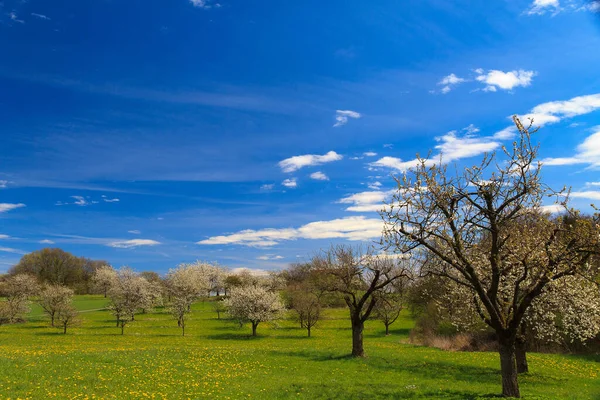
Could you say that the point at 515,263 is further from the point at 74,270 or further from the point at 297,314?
the point at 74,270

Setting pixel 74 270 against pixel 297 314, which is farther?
pixel 74 270

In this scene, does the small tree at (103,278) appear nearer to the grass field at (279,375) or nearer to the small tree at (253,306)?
the small tree at (253,306)

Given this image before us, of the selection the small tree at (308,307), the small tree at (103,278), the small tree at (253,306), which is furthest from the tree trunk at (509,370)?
the small tree at (103,278)

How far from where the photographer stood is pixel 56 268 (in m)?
128

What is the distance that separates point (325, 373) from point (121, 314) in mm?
52873

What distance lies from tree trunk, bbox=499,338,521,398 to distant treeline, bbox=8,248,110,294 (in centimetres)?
13769

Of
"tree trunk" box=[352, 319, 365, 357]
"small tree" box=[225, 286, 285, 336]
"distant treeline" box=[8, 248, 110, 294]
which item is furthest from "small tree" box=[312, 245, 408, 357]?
"distant treeline" box=[8, 248, 110, 294]

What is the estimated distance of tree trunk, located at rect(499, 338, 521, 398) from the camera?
18.2 meters

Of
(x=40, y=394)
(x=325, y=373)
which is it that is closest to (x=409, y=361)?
(x=325, y=373)

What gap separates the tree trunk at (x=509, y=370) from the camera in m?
18.2

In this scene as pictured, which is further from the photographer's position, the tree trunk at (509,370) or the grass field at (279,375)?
the grass field at (279,375)

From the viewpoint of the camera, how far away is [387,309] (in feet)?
210

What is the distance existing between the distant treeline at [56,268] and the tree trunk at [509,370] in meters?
138

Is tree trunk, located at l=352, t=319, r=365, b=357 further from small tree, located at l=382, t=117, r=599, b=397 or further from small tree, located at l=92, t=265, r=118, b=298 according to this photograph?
small tree, located at l=92, t=265, r=118, b=298
